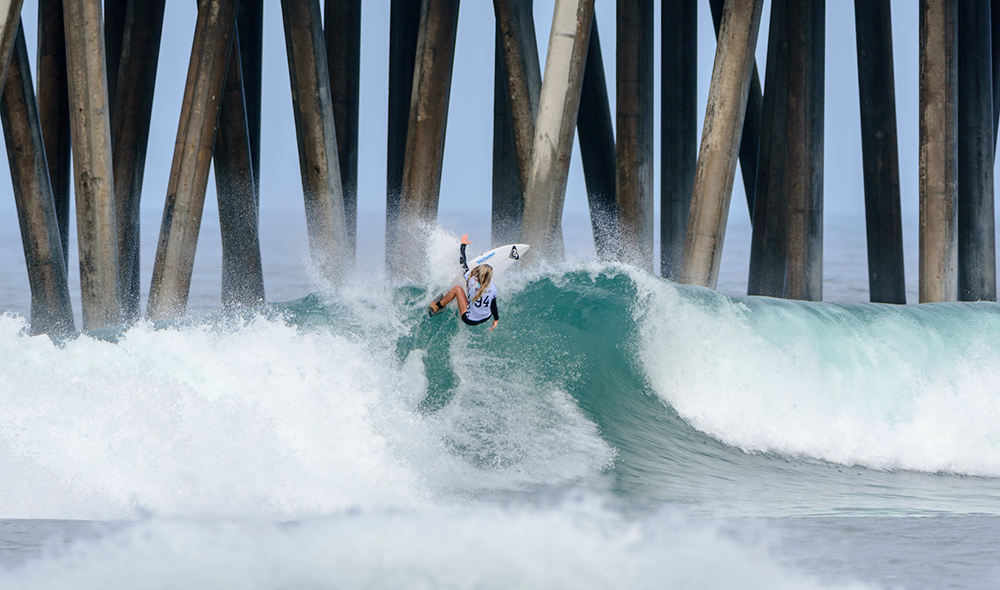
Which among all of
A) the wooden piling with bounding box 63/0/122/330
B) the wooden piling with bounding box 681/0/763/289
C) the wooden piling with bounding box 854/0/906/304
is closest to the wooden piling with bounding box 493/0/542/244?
the wooden piling with bounding box 681/0/763/289

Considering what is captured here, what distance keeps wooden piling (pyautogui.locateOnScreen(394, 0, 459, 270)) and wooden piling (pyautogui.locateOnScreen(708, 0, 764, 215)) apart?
490 cm

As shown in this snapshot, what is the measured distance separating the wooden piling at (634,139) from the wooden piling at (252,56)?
5350mm

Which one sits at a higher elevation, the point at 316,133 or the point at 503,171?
the point at 316,133

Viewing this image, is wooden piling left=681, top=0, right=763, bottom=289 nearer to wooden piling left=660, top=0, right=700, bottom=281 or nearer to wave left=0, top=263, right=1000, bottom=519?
wave left=0, top=263, right=1000, bottom=519

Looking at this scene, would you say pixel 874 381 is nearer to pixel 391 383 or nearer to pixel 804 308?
pixel 804 308

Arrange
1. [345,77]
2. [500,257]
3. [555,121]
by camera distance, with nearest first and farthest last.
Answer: [500,257] → [555,121] → [345,77]

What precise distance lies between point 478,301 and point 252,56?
7.43 metres

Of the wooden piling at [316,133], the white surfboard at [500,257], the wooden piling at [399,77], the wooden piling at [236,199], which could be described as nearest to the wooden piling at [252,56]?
the wooden piling at [236,199]

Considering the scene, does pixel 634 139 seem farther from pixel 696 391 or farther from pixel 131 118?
pixel 131 118

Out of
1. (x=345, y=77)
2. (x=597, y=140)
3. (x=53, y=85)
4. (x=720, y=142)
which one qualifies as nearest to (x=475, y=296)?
(x=720, y=142)

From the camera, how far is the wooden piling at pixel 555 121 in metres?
8.81

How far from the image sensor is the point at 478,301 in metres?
7.11

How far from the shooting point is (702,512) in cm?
516

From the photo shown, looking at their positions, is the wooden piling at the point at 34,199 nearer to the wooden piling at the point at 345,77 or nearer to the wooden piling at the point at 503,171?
the wooden piling at the point at 345,77
